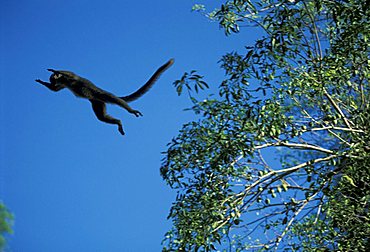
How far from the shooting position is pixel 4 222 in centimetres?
159

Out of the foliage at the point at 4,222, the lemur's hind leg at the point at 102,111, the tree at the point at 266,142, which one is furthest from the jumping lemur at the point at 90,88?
the foliage at the point at 4,222

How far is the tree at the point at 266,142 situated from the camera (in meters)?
3.57

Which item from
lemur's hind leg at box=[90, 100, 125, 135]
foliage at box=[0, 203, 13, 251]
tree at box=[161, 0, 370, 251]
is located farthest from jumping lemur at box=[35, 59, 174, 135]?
foliage at box=[0, 203, 13, 251]

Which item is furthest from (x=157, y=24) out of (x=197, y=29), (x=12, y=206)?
(x=12, y=206)

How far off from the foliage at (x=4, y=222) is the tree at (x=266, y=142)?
192 cm

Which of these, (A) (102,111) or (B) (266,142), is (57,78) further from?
(B) (266,142)

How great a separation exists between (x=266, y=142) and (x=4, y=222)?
2469 millimetres

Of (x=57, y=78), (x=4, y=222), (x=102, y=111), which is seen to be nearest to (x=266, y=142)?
(x=102, y=111)

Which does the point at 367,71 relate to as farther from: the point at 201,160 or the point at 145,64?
the point at 145,64

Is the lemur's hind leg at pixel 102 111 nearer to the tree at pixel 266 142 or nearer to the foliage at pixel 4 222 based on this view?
the tree at pixel 266 142

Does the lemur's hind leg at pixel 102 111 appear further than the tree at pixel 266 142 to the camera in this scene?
Yes

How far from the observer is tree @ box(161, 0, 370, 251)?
11.7ft

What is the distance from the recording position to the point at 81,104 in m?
6.50

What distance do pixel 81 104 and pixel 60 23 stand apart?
93cm
